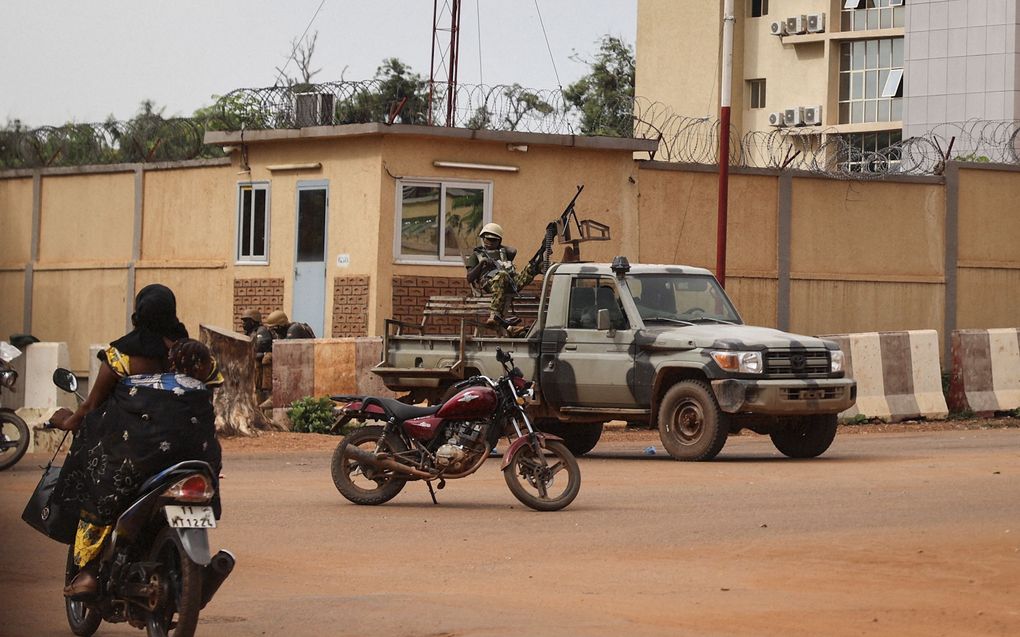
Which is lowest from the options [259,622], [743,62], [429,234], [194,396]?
[259,622]

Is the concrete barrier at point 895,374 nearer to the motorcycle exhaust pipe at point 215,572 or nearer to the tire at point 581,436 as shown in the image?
the tire at point 581,436

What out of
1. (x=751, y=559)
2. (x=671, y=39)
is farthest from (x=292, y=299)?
(x=671, y=39)

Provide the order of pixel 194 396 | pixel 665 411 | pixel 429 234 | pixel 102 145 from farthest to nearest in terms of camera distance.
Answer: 1. pixel 102 145
2. pixel 429 234
3. pixel 665 411
4. pixel 194 396

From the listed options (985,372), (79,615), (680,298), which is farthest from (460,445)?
(985,372)

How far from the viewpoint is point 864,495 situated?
43.0ft

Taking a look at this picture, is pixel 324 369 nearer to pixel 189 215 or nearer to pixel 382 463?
pixel 189 215

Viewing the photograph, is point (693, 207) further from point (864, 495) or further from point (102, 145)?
point (864, 495)

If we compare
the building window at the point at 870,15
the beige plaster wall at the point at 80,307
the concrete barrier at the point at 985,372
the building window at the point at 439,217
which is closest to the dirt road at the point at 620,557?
the concrete barrier at the point at 985,372

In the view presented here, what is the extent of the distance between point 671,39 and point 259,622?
52094 millimetres

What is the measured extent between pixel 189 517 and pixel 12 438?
9470 mm

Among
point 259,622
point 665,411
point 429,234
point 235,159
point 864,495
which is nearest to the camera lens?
point 259,622

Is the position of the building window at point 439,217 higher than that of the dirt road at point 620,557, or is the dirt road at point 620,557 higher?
the building window at point 439,217

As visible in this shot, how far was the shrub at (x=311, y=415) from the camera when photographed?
20.4 m

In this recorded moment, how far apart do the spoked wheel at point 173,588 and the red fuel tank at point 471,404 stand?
5414 millimetres
